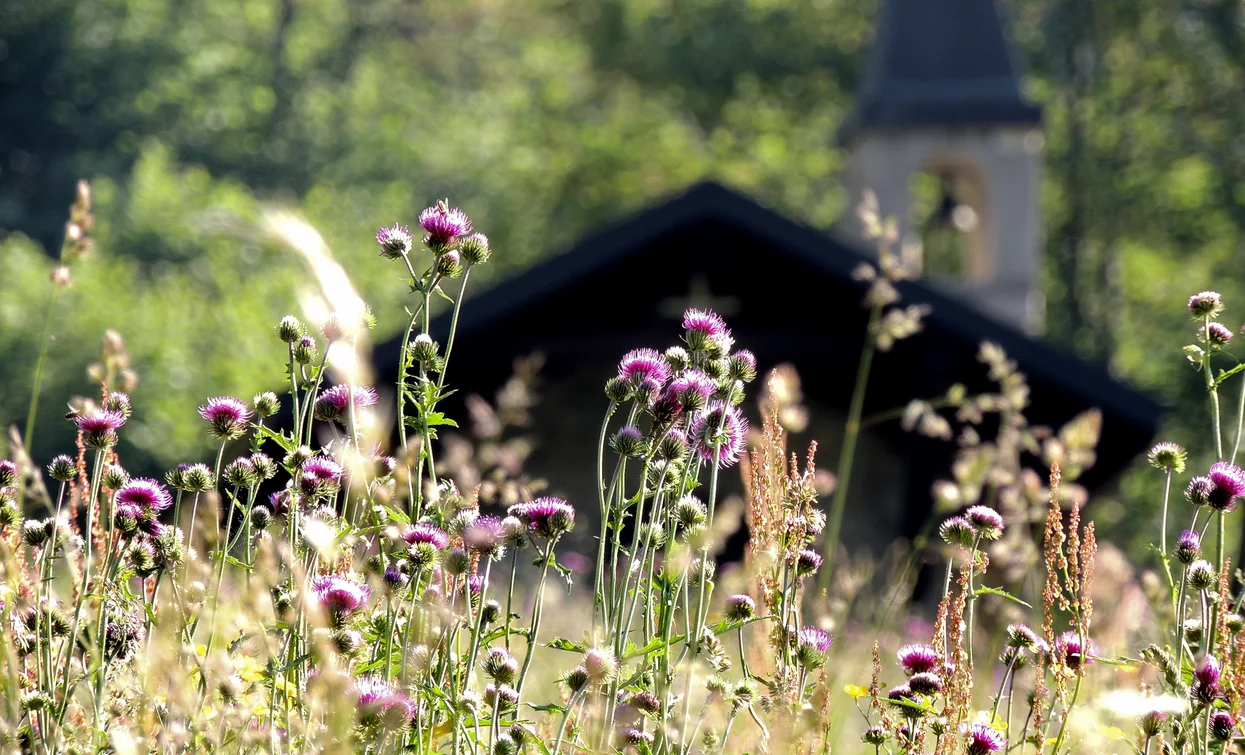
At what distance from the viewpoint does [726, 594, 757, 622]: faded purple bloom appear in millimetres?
2000

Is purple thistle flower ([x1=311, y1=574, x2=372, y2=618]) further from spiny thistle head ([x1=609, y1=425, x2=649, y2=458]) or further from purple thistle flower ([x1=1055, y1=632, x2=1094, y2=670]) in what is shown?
purple thistle flower ([x1=1055, y1=632, x2=1094, y2=670])

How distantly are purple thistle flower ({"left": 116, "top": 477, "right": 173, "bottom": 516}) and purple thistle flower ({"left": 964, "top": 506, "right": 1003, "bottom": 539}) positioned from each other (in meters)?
1.04

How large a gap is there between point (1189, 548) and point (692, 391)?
2.14ft

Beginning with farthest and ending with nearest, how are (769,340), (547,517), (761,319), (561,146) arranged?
1. (561,146)
2. (761,319)
3. (769,340)
4. (547,517)

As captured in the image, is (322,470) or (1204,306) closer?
(322,470)

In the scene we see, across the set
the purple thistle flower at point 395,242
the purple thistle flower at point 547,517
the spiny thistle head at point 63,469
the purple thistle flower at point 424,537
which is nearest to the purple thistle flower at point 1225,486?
the purple thistle flower at point 547,517

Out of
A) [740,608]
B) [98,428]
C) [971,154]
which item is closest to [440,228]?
[98,428]

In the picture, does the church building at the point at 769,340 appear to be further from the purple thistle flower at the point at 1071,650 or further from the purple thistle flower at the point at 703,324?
the purple thistle flower at the point at 1071,650

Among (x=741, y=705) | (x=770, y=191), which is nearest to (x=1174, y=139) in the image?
(x=770, y=191)

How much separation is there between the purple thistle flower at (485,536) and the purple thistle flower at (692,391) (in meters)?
0.26

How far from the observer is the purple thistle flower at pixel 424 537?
1.76 meters

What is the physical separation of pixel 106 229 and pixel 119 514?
2419 centimetres

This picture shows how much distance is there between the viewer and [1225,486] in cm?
198

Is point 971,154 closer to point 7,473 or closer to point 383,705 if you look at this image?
point 7,473
